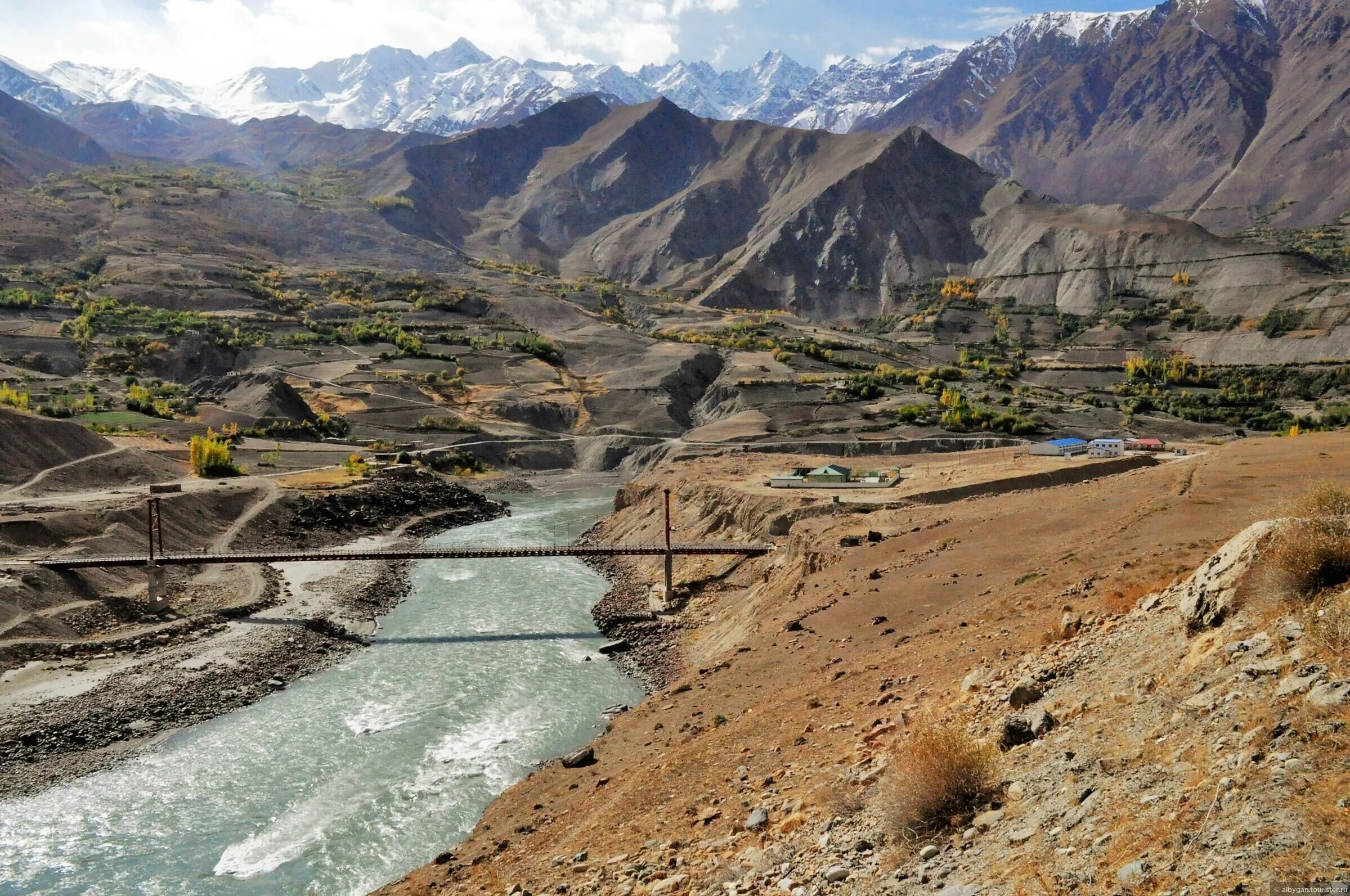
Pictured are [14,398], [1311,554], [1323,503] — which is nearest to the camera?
[1311,554]

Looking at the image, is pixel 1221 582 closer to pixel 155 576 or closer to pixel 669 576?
pixel 669 576

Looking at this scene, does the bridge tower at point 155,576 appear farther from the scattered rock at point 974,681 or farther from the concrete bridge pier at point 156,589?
the scattered rock at point 974,681

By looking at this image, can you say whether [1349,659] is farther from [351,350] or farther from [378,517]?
[351,350]

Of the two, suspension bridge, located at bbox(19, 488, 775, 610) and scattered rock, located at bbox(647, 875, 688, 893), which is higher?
scattered rock, located at bbox(647, 875, 688, 893)

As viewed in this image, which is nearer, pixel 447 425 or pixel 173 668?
pixel 173 668

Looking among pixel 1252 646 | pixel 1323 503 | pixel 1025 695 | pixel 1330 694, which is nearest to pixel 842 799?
pixel 1025 695

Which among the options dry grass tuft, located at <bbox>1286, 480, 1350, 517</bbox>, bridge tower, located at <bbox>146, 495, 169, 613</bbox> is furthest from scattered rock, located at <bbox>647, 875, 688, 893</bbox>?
bridge tower, located at <bbox>146, 495, 169, 613</bbox>

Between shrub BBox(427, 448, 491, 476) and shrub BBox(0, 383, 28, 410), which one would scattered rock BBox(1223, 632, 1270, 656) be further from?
shrub BBox(0, 383, 28, 410)

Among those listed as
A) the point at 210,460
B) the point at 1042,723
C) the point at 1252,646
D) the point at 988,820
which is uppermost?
the point at 1252,646
